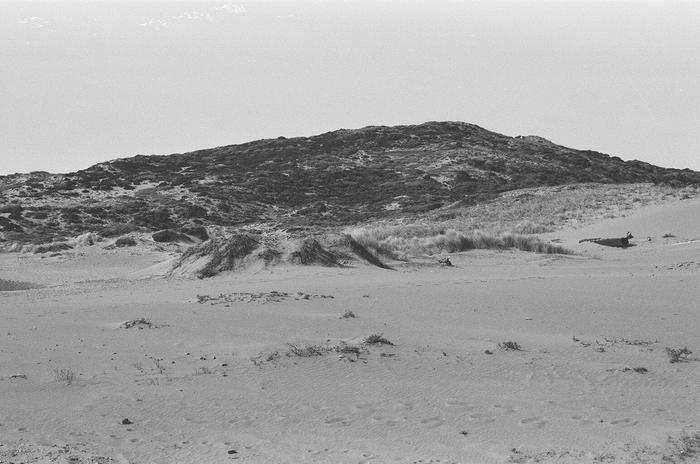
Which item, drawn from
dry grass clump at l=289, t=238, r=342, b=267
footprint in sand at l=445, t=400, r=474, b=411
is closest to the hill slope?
dry grass clump at l=289, t=238, r=342, b=267

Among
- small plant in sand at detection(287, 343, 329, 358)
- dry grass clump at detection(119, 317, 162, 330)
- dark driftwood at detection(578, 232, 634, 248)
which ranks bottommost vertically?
small plant in sand at detection(287, 343, 329, 358)

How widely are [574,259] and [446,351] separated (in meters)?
13.4

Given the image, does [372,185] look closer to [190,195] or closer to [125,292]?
[190,195]

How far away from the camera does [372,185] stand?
63812 millimetres

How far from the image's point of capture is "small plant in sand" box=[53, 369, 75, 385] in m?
7.10

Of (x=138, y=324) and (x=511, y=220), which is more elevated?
(x=511, y=220)

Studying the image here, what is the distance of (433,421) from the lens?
6.29 meters

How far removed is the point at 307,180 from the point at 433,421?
6007cm

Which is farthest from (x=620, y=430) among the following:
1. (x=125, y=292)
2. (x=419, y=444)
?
(x=125, y=292)

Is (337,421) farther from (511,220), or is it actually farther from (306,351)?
(511,220)

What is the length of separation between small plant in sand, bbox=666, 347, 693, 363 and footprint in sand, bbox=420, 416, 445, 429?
343cm

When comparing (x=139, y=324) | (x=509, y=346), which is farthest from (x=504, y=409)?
(x=139, y=324)

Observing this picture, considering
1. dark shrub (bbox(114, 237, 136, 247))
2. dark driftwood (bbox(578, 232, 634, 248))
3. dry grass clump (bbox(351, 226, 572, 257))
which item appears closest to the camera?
dry grass clump (bbox(351, 226, 572, 257))

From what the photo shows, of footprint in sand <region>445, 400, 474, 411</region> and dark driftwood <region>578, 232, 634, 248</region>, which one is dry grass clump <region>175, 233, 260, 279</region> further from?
dark driftwood <region>578, 232, 634, 248</region>
